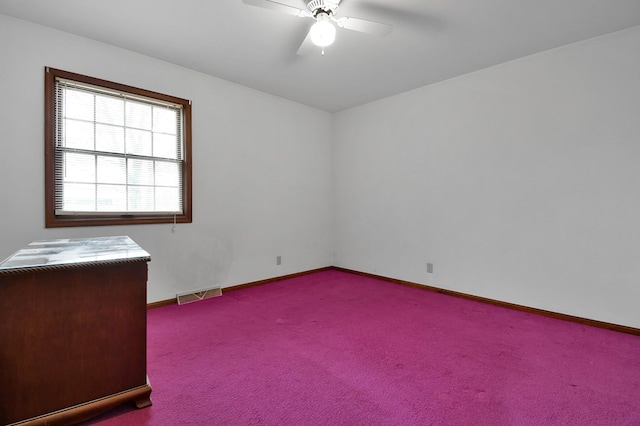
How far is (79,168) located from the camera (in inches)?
113

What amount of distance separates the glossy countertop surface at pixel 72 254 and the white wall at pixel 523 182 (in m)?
3.37

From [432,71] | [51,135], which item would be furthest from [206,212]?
[432,71]

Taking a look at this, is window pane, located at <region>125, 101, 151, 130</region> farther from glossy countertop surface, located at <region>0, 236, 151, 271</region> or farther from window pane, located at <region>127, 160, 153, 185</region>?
glossy countertop surface, located at <region>0, 236, 151, 271</region>

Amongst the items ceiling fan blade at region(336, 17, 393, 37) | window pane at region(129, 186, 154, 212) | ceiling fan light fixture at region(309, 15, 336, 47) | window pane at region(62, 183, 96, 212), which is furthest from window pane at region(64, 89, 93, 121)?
ceiling fan blade at region(336, 17, 393, 37)

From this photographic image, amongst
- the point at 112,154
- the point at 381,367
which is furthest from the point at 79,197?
the point at 381,367

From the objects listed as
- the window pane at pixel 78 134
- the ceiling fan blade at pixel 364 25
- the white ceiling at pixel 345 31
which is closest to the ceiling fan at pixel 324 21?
the ceiling fan blade at pixel 364 25

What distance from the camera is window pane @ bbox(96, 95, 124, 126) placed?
298 centimetres

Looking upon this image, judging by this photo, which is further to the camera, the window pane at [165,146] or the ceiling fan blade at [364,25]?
the window pane at [165,146]

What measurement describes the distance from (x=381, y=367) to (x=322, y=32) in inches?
93.7

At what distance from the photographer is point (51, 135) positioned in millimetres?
2693

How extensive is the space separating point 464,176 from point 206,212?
318 cm

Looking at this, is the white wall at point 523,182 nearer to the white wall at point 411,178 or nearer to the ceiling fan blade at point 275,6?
the white wall at point 411,178

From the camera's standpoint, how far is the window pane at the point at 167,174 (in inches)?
133

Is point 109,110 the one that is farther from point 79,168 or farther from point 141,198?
point 141,198
